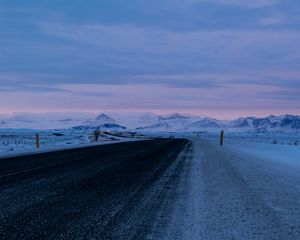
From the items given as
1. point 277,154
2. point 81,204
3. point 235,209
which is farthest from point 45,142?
point 235,209

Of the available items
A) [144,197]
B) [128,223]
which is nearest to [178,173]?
[144,197]

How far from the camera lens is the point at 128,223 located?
4.93 meters

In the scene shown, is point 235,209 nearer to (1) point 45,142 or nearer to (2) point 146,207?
(2) point 146,207

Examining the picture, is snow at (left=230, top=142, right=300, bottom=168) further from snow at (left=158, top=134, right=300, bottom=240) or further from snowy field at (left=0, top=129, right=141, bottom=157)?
snowy field at (left=0, top=129, right=141, bottom=157)

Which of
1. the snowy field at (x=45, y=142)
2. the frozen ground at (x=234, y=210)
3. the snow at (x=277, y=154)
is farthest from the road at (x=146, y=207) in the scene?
the snowy field at (x=45, y=142)

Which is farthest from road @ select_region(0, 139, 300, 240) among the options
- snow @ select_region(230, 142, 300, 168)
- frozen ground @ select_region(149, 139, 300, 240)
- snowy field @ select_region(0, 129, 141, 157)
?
snowy field @ select_region(0, 129, 141, 157)

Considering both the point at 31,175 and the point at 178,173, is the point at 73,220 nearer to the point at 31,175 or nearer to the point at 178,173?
the point at 31,175

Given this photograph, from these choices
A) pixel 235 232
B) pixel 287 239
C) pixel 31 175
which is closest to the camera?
pixel 287 239

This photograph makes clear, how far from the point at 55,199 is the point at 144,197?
1.78 meters

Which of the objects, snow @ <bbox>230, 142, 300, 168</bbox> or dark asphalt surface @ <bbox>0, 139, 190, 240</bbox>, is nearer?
dark asphalt surface @ <bbox>0, 139, 190, 240</bbox>

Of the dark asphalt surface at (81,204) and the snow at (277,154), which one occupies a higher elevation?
the dark asphalt surface at (81,204)

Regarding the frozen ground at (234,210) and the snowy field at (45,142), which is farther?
the snowy field at (45,142)

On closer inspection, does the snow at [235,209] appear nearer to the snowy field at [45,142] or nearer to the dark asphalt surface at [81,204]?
the dark asphalt surface at [81,204]

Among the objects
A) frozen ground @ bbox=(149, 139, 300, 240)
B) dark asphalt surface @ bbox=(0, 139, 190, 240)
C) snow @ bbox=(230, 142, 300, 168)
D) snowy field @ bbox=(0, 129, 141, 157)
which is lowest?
snowy field @ bbox=(0, 129, 141, 157)
